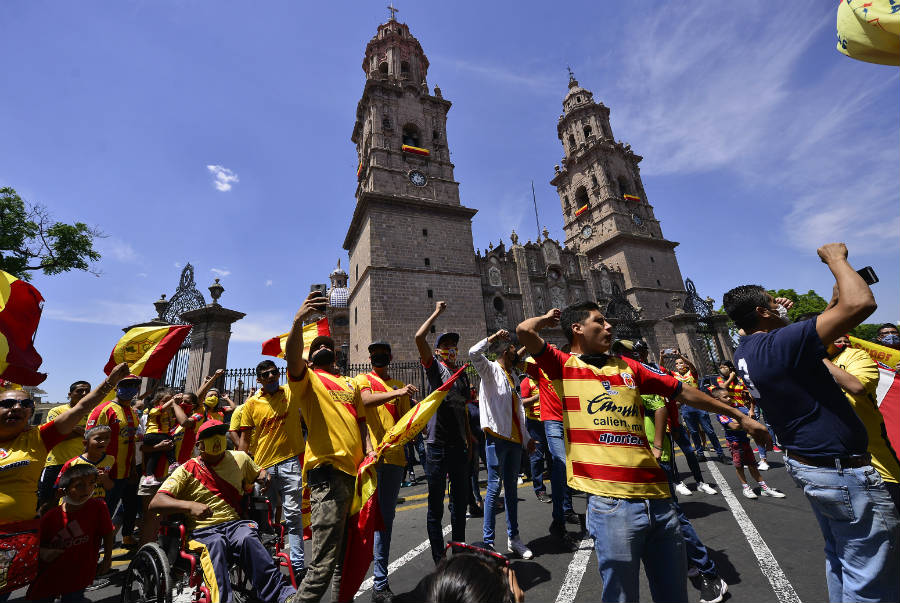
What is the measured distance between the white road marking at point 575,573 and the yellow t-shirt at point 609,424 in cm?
159

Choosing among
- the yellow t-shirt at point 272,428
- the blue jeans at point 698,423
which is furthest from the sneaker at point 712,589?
the blue jeans at point 698,423

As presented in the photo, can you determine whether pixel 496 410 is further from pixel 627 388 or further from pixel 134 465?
pixel 134 465

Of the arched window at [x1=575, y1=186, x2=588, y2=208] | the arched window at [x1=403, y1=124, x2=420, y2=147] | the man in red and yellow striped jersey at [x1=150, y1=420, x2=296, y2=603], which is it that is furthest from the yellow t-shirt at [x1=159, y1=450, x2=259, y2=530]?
the arched window at [x1=575, y1=186, x2=588, y2=208]

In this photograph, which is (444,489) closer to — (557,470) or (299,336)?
(557,470)

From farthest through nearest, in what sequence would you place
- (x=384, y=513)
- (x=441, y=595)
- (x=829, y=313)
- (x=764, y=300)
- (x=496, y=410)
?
(x=496, y=410) → (x=384, y=513) → (x=764, y=300) → (x=829, y=313) → (x=441, y=595)

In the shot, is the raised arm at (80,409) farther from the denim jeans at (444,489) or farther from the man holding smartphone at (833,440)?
the man holding smartphone at (833,440)

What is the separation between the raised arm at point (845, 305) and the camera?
Result: 178cm

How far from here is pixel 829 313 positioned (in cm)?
189

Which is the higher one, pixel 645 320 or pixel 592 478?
pixel 645 320

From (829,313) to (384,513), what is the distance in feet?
11.5

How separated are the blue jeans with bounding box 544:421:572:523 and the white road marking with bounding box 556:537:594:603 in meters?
0.37

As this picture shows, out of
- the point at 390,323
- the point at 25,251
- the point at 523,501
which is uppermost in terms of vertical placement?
the point at 25,251

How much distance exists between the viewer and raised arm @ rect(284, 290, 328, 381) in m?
2.61

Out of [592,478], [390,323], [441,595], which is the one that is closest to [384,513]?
[592,478]
